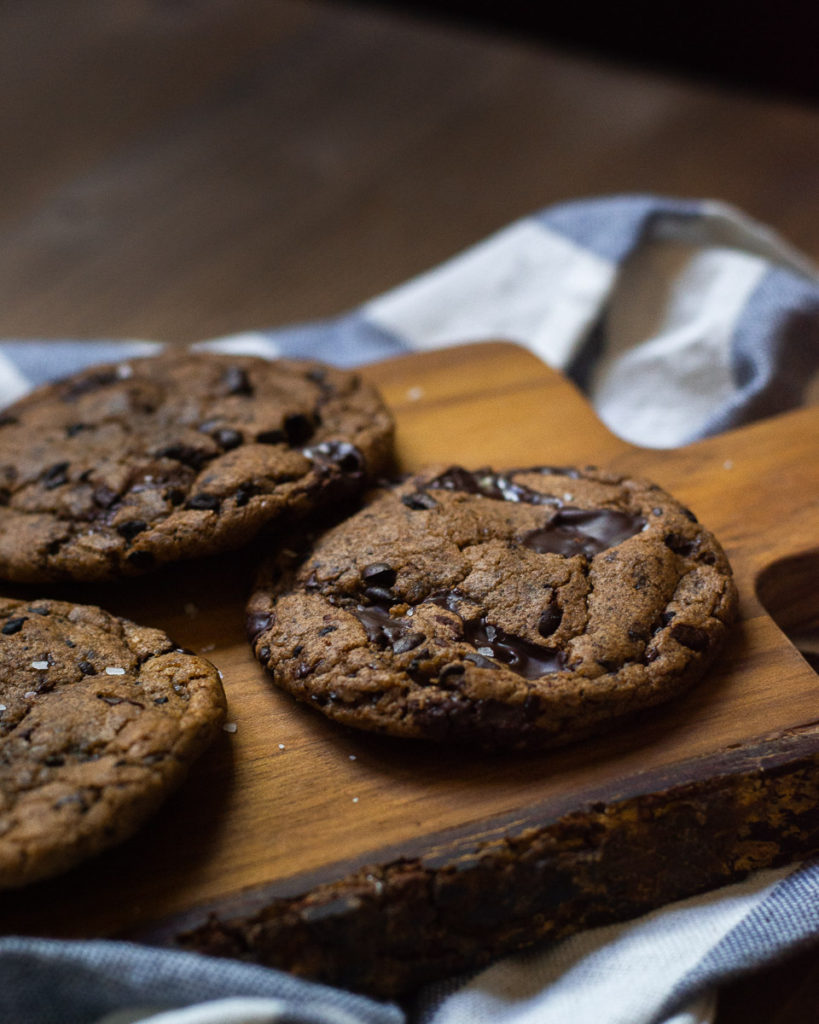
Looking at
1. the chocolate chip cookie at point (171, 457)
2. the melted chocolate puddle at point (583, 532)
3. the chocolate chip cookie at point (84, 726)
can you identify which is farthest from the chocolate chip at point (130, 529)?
the melted chocolate puddle at point (583, 532)

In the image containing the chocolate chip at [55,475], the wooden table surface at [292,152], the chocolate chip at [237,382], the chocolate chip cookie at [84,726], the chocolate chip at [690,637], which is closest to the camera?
the chocolate chip cookie at [84,726]

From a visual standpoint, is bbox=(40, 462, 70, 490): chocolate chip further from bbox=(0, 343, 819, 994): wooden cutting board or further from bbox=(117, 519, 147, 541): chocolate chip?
bbox=(0, 343, 819, 994): wooden cutting board

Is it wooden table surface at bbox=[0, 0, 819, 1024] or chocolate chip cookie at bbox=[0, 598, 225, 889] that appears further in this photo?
wooden table surface at bbox=[0, 0, 819, 1024]

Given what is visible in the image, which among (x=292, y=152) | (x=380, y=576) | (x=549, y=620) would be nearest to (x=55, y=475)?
(x=380, y=576)

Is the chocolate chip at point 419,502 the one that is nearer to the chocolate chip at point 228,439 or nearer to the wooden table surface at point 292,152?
the chocolate chip at point 228,439

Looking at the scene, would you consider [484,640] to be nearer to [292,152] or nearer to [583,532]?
[583,532]

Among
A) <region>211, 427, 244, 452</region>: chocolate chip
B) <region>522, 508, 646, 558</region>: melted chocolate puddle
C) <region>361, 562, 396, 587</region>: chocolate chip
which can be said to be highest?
<region>211, 427, 244, 452</region>: chocolate chip

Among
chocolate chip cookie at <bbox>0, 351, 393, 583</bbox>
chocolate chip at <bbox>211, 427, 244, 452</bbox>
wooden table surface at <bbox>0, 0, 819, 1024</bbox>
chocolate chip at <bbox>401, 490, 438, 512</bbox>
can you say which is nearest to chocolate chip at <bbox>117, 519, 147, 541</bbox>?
chocolate chip cookie at <bbox>0, 351, 393, 583</bbox>
